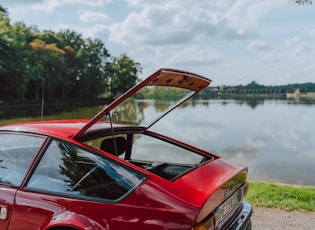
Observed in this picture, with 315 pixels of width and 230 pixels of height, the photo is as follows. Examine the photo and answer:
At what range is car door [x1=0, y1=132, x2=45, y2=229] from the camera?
9.97ft

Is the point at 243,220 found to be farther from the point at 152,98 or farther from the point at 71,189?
the point at 71,189

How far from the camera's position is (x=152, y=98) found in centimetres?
368

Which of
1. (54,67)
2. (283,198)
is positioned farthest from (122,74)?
(283,198)

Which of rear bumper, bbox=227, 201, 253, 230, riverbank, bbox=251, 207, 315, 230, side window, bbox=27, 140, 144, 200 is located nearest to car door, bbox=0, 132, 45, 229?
side window, bbox=27, 140, 144, 200

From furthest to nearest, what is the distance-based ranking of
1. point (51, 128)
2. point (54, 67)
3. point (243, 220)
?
point (54, 67)
point (243, 220)
point (51, 128)

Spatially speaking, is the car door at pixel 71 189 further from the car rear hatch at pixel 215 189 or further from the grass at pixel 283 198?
the grass at pixel 283 198

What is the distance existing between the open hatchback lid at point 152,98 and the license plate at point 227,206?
111cm

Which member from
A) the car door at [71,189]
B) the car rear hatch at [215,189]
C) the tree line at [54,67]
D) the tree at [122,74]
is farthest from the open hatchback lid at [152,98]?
the tree at [122,74]

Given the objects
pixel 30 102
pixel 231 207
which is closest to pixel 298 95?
pixel 30 102

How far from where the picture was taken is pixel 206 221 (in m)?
2.65

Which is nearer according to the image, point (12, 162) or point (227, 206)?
point (227, 206)

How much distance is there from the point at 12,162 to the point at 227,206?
74.3 inches

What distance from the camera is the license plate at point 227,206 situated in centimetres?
297

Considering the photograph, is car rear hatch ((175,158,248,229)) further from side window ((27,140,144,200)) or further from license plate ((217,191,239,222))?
side window ((27,140,144,200))
